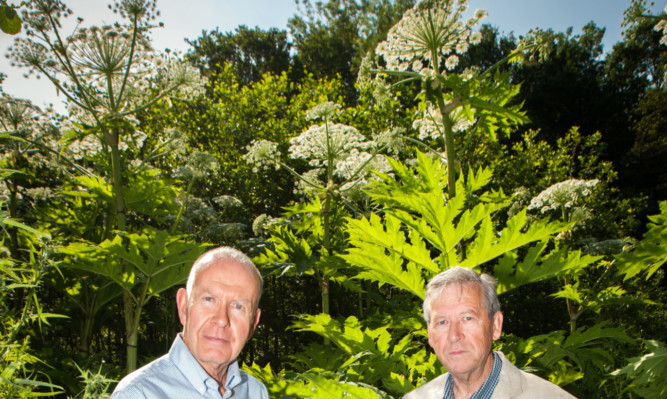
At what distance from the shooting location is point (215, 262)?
6.07ft

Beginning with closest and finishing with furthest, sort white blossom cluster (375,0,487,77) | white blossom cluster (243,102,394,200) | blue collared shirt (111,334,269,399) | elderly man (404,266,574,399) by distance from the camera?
blue collared shirt (111,334,269,399) → elderly man (404,266,574,399) → white blossom cluster (375,0,487,77) → white blossom cluster (243,102,394,200)

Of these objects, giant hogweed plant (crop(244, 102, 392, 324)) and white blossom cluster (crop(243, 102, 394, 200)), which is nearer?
giant hogweed plant (crop(244, 102, 392, 324))

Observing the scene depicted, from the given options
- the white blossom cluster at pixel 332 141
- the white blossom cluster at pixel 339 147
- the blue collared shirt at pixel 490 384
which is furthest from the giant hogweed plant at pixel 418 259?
the white blossom cluster at pixel 332 141

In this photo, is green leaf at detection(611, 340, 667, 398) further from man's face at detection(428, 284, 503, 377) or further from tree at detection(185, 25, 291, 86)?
tree at detection(185, 25, 291, 86)

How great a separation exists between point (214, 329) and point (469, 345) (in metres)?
1.06

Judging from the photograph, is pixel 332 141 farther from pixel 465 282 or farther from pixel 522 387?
pixel 522 387

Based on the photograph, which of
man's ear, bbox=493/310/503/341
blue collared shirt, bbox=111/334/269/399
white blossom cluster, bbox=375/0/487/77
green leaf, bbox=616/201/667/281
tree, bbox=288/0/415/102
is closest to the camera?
blue collared shirt, bbox=111/334/269/399

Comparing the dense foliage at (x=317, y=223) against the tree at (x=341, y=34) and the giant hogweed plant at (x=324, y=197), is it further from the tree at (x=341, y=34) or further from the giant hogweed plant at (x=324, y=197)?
the tree at (x=341, y=34)

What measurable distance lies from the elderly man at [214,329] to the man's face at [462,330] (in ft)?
2.64

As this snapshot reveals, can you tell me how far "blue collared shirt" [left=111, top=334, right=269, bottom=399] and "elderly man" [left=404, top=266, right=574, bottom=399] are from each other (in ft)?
2.93

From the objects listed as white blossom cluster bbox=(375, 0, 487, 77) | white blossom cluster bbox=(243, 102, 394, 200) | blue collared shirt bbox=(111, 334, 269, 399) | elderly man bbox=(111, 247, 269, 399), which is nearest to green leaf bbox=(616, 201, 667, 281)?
white blossom cluster bbox=(375, 0, 487, 77)

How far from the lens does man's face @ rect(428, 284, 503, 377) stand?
198cm

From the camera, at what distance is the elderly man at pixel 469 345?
77.2 inches

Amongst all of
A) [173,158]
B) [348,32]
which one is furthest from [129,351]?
[348,32]
